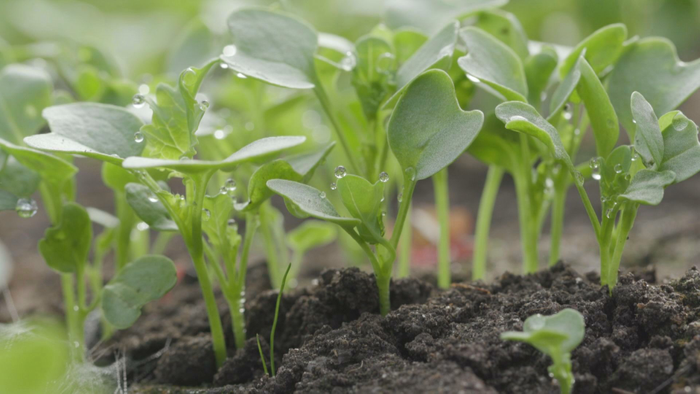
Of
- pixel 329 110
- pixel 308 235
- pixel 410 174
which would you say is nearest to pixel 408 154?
pixel 410 174

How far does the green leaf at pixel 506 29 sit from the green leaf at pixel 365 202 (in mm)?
542

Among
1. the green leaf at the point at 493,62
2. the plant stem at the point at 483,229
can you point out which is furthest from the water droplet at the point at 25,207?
the plant stem at the point at 483,229

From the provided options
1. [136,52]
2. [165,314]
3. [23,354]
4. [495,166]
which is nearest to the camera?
[23,354]

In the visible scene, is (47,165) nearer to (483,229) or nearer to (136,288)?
(136,288)

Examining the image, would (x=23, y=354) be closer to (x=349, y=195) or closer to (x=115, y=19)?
(x=349, y=195)

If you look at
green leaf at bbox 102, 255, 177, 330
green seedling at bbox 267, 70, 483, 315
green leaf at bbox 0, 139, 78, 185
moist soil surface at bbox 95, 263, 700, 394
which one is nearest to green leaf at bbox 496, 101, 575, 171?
green seedling at bbox 267, 70, 483, 315

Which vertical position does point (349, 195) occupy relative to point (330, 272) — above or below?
above

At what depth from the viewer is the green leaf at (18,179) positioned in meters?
1.14

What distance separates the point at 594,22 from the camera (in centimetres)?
271

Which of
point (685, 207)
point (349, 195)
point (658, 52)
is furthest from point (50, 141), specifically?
point (685, 207)

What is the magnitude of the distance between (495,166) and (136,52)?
1862 mm

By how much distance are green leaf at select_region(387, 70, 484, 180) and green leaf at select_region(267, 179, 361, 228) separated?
14 centimetres

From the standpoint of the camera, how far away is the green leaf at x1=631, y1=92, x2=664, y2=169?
845mm

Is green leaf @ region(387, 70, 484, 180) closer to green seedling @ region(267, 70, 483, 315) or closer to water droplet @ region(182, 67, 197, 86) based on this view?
green seedling @ region(267, 70, 483, 315)
